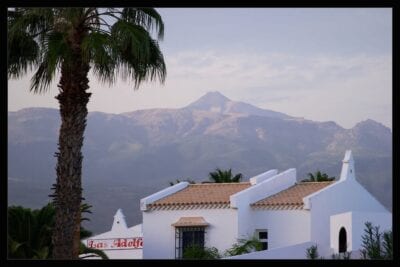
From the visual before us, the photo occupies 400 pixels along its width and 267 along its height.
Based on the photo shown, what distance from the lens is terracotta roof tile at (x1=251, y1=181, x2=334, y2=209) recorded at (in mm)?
37938

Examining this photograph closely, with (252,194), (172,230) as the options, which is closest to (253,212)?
(252,194)

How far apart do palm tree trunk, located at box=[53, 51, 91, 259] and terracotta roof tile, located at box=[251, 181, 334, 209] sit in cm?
1651

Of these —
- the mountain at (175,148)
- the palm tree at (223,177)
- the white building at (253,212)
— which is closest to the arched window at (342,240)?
the white building at (253,212)

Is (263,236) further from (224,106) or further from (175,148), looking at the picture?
(175,148)

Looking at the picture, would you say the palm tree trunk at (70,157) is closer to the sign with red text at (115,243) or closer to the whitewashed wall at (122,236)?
the whitewashed wall at (122,236)

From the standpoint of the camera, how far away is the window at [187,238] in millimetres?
38938

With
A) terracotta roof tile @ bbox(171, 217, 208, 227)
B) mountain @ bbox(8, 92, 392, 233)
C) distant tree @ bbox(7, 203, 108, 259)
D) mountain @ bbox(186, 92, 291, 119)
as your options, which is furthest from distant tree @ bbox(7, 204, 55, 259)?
mountain @ bbox(186, 92, 291, 119)

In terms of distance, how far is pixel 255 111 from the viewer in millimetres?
70312

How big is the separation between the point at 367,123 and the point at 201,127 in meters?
17.7

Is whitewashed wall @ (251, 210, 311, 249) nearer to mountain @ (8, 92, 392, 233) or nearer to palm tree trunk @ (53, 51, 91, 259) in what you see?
palm tree trunk @ (53, 51, 91, 259)

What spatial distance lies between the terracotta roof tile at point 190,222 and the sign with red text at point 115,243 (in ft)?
9.62

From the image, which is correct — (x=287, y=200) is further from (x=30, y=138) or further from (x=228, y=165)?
(x=30, y=138)
